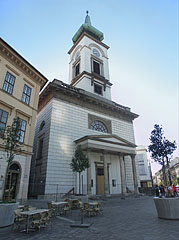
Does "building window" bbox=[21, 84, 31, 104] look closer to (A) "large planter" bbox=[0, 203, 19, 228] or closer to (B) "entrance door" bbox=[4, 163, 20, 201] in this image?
(B) "entrance door" bbox=[4, 163, 20, 201]

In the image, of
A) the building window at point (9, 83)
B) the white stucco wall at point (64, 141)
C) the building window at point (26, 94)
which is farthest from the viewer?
the white stucco wall at point (64, 141)

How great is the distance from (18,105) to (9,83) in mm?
2167

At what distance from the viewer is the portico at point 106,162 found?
Result: 65.4 feet

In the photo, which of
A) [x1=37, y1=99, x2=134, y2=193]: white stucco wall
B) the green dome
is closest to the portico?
[x1=37, y1=99, x2=134, y2=193]: white stucco wall

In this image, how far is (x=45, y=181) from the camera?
17.4 m

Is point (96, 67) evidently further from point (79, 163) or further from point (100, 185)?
point (79, 163)

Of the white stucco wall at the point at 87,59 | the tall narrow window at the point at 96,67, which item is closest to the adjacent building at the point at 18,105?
the white stucco wall at the point at 87,59

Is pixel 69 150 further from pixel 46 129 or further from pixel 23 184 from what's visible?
pixel 23 184

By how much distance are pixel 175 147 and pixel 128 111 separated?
406 inches

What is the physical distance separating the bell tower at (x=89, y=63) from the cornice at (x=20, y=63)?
427 inches

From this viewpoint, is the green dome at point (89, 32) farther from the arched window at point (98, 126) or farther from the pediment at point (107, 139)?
the pediment at point (107, 139)

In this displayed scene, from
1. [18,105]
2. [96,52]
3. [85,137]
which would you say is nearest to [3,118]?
[18,105]

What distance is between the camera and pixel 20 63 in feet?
53.1

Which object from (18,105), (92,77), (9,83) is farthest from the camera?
(92,77)
